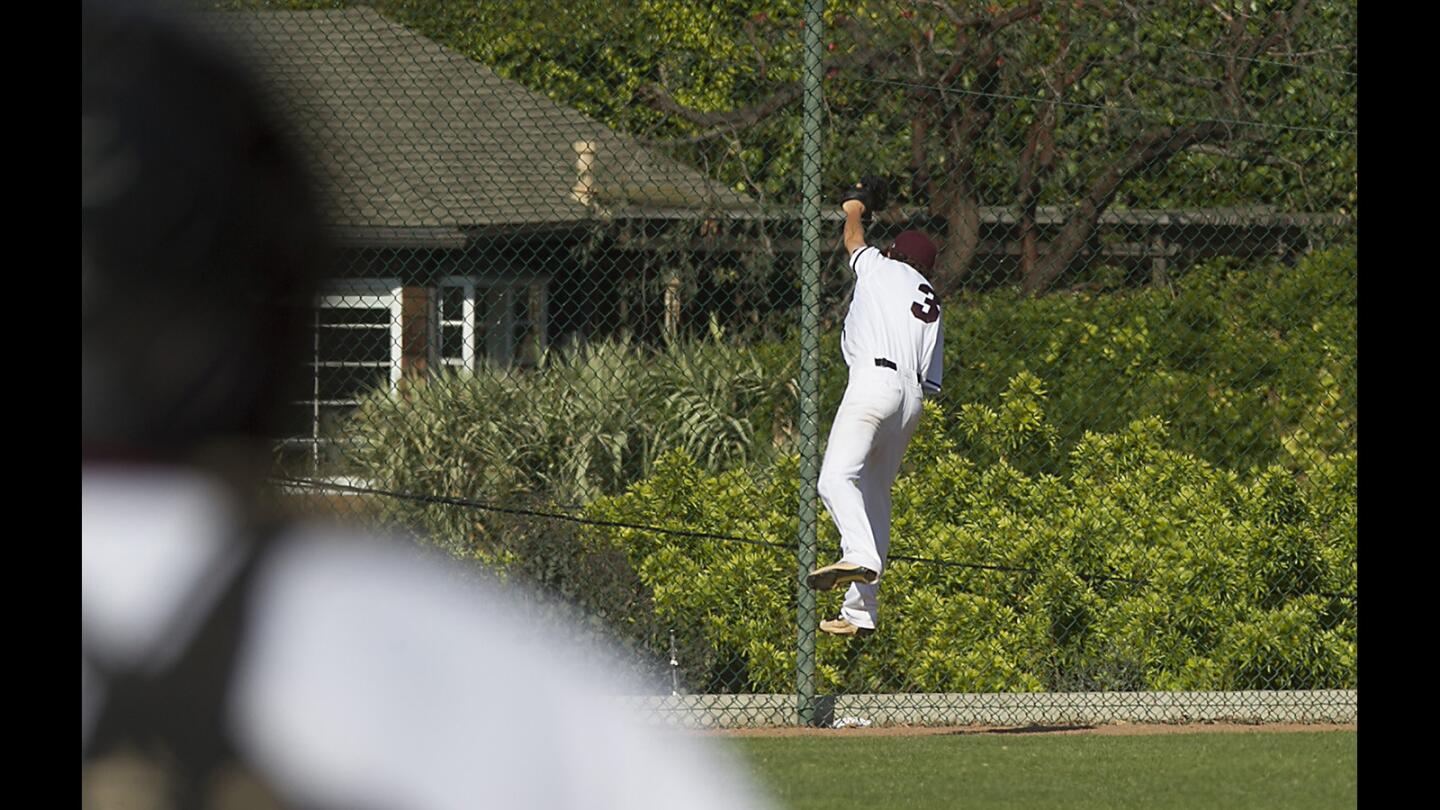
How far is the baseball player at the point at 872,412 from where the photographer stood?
26.1ft

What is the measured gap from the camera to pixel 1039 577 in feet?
30.0

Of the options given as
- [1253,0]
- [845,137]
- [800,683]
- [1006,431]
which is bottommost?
[800,683]

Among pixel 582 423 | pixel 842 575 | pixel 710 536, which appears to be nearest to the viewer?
pixel 842 575

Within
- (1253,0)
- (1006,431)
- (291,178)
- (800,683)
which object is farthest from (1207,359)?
(291,178)

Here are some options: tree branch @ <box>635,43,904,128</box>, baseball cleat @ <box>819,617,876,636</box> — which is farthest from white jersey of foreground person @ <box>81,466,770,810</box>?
tree branch @ <box>635,43,904,128</box>

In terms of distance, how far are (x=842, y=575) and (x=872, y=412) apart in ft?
2.30

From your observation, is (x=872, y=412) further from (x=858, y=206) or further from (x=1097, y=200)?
(x=1097, y=200)

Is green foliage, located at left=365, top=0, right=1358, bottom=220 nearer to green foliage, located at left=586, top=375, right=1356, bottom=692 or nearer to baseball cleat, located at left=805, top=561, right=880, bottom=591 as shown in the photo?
green foliage, located at left=586, top=375, right=1356, bottom=692

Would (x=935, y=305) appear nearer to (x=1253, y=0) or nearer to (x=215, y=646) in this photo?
(x=1253, y=0)

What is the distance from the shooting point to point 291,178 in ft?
2.68

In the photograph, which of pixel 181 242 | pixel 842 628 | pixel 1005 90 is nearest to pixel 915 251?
pixel 842 628

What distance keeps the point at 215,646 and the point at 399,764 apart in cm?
8

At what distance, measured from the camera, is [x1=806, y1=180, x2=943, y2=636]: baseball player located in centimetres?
796

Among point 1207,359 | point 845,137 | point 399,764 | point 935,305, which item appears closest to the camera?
point 399,764
